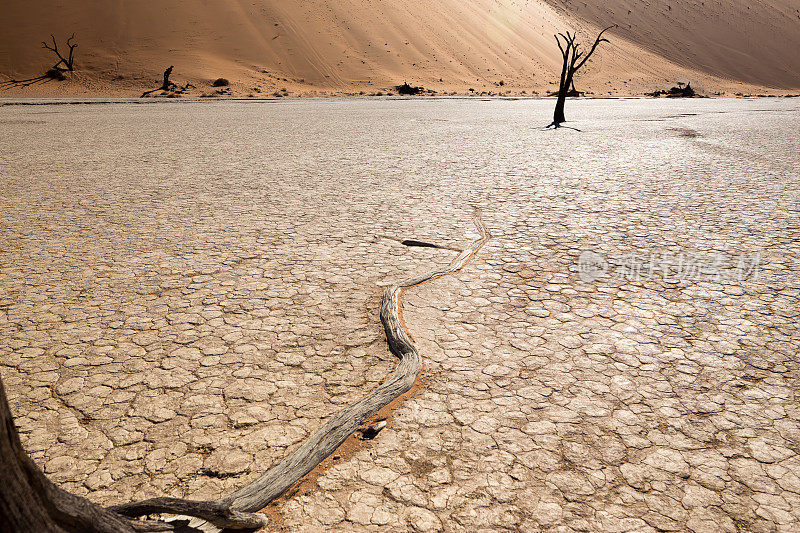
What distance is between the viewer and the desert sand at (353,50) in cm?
3344

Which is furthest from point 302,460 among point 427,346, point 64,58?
point 64,58

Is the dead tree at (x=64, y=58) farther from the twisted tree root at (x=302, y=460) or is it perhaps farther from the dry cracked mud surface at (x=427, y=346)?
the twisted tree root at (x=302, y=460)

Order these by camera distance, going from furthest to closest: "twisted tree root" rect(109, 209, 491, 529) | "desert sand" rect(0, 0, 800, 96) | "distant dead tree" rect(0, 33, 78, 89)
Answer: "desert sand" rect(0, 0, 800, 96), "distant dead tree" rect(0, 33, 78, 89), "twisted tree root" rect(109, 209, 491, 529)

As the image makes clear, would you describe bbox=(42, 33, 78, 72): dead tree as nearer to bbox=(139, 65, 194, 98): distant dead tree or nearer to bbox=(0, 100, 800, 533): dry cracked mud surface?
bbox=(139, 65, 194, 98): distant dead tree

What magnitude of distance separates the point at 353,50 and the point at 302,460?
4196 cm

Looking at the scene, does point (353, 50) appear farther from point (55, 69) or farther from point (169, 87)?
point (55, 69)

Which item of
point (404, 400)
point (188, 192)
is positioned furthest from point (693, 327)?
point (188, 192)

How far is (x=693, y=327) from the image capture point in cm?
349

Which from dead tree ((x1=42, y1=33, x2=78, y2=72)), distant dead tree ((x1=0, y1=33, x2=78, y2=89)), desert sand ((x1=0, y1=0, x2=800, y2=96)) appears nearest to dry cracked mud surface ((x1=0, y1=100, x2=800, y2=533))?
desert sand ((x1=0, y1=0, x2=800, y2=96))

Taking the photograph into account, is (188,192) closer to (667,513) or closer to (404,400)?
(404,400)

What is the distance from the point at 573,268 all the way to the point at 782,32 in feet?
275

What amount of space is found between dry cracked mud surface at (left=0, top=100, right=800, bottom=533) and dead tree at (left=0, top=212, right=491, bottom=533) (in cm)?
9

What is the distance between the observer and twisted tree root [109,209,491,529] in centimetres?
190

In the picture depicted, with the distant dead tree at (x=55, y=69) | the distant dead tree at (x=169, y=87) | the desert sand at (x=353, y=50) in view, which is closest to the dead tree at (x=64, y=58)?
the distant dead tree at (x=55, y=69)
